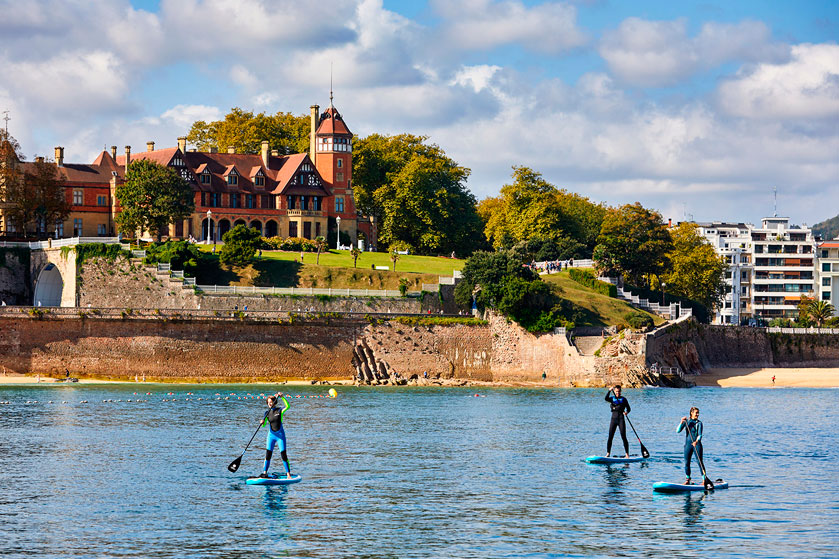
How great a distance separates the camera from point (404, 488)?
117 feet

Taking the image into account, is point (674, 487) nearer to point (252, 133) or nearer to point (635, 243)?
point (635, 243)

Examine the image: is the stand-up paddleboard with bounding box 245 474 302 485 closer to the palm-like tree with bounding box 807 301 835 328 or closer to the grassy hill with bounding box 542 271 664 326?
the grassy hill with bounding box 542 271 664 326

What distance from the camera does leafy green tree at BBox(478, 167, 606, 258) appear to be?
119 m

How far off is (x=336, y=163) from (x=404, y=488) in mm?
88142

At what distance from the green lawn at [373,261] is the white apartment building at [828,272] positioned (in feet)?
250

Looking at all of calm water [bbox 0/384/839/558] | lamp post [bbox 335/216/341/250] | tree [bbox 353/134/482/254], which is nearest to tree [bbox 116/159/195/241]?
lamp post [bbox 335/216/341/250]

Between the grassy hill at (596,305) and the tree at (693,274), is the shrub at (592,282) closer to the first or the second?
the grassy hill at (596,305)

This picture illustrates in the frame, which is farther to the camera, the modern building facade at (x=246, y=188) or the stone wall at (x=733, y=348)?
the modern building facade at (x=246, y=188)

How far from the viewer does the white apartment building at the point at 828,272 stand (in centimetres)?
16562

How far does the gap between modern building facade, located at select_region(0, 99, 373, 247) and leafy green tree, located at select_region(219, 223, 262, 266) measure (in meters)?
13.0

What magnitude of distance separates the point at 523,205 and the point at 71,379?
54.8 metres

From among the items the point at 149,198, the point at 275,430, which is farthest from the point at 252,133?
the point at 275,430

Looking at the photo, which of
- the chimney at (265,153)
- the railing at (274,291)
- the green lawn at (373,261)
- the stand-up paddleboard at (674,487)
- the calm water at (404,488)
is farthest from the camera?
the chimney at (265,153)

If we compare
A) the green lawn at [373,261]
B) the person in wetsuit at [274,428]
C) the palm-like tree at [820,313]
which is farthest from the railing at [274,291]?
the palm-like tree at [820,313]
